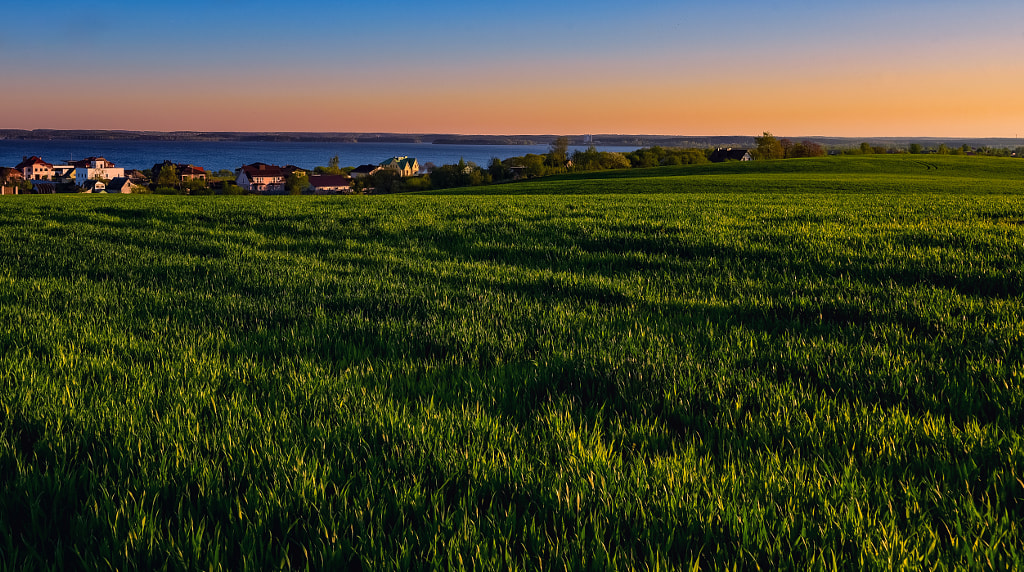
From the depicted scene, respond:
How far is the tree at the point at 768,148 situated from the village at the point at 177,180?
70.2 meters

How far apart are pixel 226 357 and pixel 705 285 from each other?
5375 millimetres

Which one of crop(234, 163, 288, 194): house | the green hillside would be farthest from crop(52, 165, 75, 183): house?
the green hillside

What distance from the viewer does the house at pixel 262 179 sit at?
132m

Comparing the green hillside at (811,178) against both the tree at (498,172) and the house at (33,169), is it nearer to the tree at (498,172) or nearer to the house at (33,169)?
the tree at (498,172)

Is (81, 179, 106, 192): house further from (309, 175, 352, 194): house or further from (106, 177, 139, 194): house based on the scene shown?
(309, 175, 352, 194): house

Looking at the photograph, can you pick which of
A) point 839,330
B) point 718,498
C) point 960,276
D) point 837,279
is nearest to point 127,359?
point 718,498

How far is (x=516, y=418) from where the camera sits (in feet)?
10.9

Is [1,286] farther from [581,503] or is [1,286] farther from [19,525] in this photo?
[581,503]

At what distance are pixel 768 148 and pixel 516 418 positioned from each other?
380 ft

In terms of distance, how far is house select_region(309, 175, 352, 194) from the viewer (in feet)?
406

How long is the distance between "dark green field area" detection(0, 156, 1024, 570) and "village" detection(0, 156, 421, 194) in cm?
9064

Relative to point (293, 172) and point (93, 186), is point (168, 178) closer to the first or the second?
point (93, 186)

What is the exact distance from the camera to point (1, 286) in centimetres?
688

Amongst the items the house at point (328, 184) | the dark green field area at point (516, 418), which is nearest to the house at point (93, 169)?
the house at point (328, 184)
